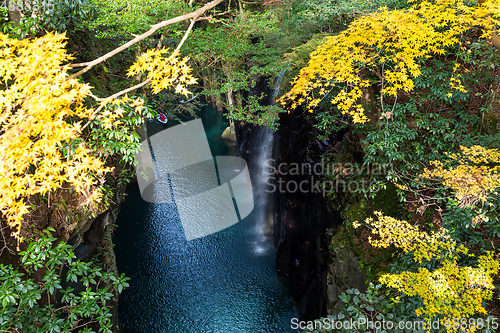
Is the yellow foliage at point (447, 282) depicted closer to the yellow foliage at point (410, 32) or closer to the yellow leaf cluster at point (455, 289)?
the yellow leaf cluster at point (455, 289)

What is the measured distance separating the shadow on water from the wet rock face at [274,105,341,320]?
105 cm

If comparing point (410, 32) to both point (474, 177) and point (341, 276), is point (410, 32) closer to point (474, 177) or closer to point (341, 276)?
point (474, 177)

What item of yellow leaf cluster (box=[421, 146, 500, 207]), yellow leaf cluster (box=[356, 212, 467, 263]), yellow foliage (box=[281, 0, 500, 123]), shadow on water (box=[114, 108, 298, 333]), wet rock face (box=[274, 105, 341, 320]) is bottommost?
shadow on water (box=[114, 108, 298, 333])

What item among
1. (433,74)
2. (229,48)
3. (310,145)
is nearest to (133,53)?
(229,48)

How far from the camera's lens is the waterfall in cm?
1277

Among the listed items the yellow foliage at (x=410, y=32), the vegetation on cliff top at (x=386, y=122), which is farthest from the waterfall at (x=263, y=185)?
the yellow foliage at (x=410, y=32)

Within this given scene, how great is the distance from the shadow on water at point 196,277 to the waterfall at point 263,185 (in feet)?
0.25

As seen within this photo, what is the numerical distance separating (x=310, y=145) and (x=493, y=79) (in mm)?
5169

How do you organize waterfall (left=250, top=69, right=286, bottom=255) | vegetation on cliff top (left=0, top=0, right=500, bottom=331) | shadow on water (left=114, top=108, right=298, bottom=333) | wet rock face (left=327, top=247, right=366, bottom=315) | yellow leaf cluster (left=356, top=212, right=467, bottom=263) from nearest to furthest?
vegetation on cliff top (left=0, top=0, right=500, bottom=331)
yellow leaf cluster (left=356, top=212, right=467, bottom=263)
wet rock face (left=327, top=247, right=366, bottom=315)
shadow on water (left=114, top=108, right=298, bottom=333)
waterfall (left=250, top=69, right=286, bottom=255)

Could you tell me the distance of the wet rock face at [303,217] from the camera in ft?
27.7

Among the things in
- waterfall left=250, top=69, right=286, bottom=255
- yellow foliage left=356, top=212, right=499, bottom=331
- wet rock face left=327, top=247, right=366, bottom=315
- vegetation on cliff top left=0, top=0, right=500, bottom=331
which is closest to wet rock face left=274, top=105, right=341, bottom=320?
wet rock face left=327, top=247, right=366, bottom=315

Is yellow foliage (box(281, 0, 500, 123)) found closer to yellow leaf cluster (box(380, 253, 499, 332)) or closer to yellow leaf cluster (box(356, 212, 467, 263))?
yellow leaf cluster (box(356, 212, 467, 263))

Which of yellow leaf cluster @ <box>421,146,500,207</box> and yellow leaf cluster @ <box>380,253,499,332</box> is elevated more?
yellow leaf cluster @ <box>421,146,500,207</box>

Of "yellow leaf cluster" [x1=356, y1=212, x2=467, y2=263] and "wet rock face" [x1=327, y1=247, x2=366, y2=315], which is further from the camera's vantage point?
"wet rock face" [x1=327, y1=247, x2=366, y2=315]
